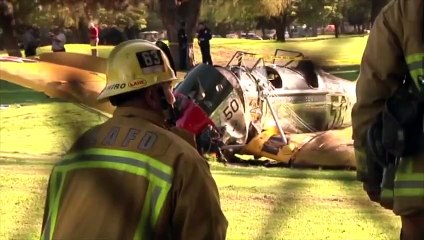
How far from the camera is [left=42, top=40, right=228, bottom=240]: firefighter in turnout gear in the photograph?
2.32 metres

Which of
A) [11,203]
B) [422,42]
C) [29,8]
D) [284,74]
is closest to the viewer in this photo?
[29,8]

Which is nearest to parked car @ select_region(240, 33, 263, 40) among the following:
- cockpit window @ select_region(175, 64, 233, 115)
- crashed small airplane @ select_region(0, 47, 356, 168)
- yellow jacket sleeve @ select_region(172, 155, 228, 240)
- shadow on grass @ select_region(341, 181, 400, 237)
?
shadow on grass @ select_region(341, 181, 400, 237)

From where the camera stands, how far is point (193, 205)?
2.45 metres

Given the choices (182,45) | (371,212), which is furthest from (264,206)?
(182,45)

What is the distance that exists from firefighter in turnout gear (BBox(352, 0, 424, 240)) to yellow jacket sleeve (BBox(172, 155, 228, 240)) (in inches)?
19.8

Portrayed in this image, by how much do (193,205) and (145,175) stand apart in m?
0.17

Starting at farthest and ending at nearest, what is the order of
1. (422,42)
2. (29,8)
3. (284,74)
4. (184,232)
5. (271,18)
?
(284,74), (184,232), (422,42), (271,18), (29,8)

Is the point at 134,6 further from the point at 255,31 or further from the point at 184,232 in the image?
the point at 184,232

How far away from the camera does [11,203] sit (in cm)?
827

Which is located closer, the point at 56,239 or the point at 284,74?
the point at 56,239

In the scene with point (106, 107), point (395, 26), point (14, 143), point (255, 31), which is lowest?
point (14, 143)

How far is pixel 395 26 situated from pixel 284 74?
38.9 ft

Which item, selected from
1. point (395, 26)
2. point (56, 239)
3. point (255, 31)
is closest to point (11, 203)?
point (56, 239)

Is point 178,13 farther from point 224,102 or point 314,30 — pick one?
point 224,102
